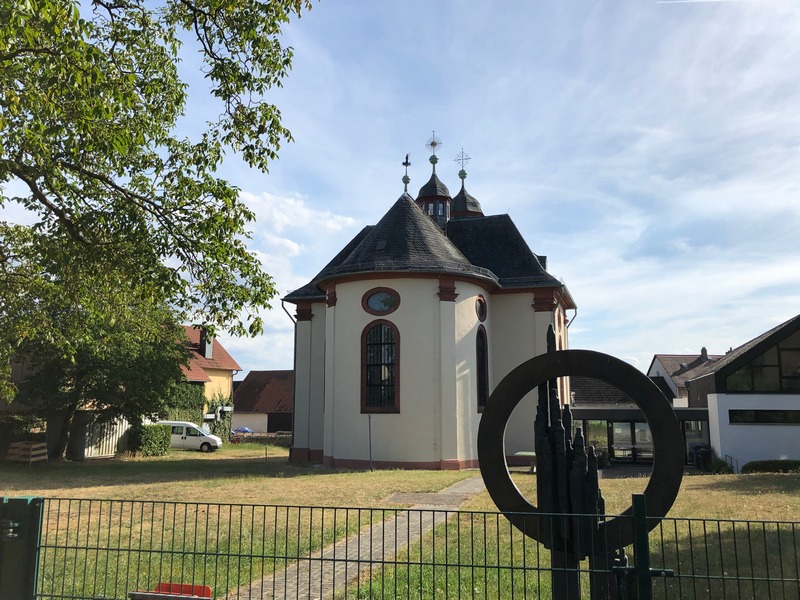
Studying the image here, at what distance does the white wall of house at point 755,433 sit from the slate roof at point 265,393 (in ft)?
109

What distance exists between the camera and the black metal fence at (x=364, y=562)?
5.68m

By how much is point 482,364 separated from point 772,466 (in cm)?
988

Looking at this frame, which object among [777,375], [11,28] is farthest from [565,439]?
[777,375]

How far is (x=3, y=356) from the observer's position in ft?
41.9

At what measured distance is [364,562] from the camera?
6.45 m

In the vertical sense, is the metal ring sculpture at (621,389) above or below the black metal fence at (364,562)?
above

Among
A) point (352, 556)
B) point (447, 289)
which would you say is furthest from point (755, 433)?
point (352, 556)

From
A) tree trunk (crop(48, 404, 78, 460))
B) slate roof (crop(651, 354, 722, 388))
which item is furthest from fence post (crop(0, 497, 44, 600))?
slate roof (crop(651, 354, 722, 388))

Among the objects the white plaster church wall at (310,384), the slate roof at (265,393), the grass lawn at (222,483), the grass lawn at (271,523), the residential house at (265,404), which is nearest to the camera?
the grass lawn at (271,523)

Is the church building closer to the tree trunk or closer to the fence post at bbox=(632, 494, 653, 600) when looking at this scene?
the tree trunk

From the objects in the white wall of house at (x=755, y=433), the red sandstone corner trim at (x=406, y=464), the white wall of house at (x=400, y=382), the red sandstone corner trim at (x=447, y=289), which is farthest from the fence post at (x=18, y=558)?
the white wall of house at (x=755, y=433)

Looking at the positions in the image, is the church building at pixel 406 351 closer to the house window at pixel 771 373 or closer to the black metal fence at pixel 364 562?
the house window at pixel 771 373

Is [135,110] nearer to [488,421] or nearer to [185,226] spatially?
[185,226]

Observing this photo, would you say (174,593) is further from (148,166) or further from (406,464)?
(406,464)
